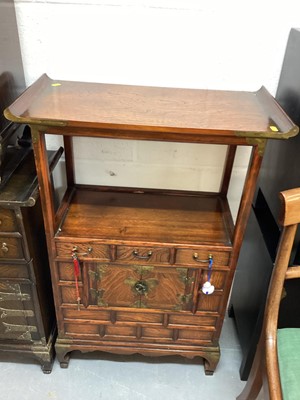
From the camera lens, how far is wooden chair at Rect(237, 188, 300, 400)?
0.83 metres

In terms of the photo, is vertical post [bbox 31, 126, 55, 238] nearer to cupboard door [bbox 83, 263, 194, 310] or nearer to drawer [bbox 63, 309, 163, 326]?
cupboard door [bbox 83, 263, 194, 310]

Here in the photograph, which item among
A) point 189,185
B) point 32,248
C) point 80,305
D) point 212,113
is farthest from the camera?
point 189,185

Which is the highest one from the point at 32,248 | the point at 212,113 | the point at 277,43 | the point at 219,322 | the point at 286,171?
the point at 277,43

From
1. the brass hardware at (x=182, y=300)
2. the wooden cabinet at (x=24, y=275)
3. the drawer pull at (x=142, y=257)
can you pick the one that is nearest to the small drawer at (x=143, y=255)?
the drawer pull at (x=142, y=257)

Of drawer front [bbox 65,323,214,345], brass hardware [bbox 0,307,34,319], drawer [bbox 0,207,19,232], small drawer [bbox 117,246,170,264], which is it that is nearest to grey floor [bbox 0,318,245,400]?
drawer front [bbox 65,323,214,345]

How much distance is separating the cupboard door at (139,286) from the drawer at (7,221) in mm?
247

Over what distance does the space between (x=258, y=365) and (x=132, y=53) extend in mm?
1012

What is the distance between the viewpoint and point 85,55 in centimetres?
123

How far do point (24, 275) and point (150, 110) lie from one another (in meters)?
0.64

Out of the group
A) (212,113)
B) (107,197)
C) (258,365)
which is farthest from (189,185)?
(258,365)

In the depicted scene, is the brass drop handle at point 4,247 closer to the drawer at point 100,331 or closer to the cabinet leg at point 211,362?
the drawer at point 100,331

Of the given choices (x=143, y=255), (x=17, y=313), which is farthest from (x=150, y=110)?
(x=17, y=313)

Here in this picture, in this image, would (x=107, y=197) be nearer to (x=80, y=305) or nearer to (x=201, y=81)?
(x=80, y=305)

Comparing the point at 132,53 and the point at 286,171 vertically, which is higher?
the point at 132,53
